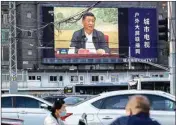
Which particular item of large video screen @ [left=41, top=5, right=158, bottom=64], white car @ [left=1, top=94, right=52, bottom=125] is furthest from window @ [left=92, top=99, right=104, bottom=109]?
large video screen @ [left=41, top=5, right=158, bottom=64]

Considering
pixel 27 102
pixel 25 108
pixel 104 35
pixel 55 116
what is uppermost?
pixel 104 35

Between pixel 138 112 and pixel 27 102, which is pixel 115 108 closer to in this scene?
pixel 27 102

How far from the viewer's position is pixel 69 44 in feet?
266

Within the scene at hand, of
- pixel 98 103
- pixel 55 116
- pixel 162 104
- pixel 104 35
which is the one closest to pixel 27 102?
pixel 98 103

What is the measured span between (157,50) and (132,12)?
8.01 metres

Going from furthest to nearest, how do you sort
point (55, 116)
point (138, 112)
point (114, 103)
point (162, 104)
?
point (114, 103)
point (162, 104)
point (55, 116)
point (138, 112)

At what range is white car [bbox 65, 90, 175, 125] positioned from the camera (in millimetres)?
9641

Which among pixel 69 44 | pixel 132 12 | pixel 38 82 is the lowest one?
pixel 38 82

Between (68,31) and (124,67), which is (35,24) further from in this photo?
(124,67)

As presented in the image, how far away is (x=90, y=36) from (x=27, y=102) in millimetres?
68776

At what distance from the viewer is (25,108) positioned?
1361cm

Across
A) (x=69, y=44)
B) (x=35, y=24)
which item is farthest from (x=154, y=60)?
(x=35, y=24)

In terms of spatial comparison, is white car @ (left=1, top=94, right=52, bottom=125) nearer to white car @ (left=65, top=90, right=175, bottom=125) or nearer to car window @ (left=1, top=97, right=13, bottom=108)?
car window @ (left=1, top=97, right=13, bottom=108)

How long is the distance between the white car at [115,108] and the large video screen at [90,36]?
230 feet
